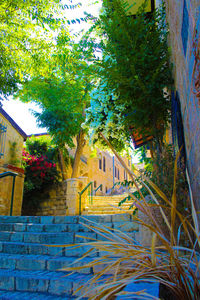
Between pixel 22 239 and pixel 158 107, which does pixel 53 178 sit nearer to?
pixel 22 239

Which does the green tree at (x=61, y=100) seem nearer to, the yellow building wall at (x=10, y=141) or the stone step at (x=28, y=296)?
the yellow building wall at (x=10, y=141)

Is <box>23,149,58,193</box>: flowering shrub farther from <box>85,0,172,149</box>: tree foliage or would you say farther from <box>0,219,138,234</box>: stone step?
<box>85,0,172,149</box>: tree foliage

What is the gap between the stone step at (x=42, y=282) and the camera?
2467 mm

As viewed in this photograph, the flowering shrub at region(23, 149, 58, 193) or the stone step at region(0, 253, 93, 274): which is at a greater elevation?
the flowering shrub at region(23, 149, 58, 193)

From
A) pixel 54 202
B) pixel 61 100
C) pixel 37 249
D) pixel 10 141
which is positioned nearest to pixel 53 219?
pixel 37 249

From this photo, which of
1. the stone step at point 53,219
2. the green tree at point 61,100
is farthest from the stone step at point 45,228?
the green tree at point 61,100

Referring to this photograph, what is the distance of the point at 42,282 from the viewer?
2.58 m

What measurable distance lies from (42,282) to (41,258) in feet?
1.86

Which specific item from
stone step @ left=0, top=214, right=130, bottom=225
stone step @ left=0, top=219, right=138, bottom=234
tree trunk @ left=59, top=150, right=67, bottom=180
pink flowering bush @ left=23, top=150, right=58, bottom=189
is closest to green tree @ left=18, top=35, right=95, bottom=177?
pink flowering bush @ left=23, top=150, right=58, bottom=189

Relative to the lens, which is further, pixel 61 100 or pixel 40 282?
pixel 61 100

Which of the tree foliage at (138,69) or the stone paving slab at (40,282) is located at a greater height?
the tree foliage at (138,69)

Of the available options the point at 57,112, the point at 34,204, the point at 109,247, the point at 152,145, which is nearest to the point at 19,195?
the point at 34,204

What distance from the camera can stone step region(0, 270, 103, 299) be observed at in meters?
2.47

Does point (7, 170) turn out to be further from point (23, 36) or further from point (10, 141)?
point (23, 36)
